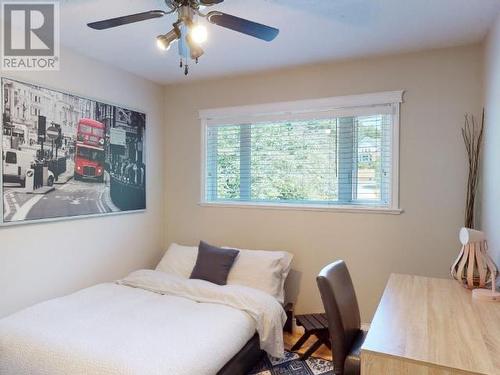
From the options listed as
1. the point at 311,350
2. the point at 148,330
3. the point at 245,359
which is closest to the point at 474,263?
the point at 311,350

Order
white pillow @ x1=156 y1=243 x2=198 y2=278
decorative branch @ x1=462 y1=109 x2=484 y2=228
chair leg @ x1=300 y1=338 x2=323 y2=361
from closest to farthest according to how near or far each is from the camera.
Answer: decorative branch @ x1=462 y1=109 x2=484 y2=228 → chair leg @ x1=300 y1=338 x2=323 y2=361 → white pillow @ x1=156 y1=243 x2=198 y2=278

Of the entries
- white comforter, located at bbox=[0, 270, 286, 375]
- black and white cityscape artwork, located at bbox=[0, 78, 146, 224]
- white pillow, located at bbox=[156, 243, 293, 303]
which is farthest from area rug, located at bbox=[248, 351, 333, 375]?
black and white cityscape artwork, located at bbox=[0, 78, 146, 224]

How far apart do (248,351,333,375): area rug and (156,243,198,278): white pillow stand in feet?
3.44

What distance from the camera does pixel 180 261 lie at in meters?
3.22

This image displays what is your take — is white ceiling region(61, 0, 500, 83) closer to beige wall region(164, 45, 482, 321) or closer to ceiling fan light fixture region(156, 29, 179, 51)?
beige wall region(164, 45, 482, 321)

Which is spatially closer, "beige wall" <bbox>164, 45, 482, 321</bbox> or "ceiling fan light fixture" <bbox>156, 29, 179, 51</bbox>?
"ceiling fan light fixture" <bbox>156, 29, 179, 51</bbox>

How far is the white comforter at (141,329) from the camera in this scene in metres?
1.66

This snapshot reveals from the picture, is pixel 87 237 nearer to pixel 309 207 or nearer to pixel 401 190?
pixel 309 207

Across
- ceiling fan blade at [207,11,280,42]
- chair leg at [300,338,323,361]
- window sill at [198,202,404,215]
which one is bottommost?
chair leg at [300,338,323,361]

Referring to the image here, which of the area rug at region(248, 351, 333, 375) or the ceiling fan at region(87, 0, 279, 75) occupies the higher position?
the ceiling fan at region(87, 0, 279, 75)

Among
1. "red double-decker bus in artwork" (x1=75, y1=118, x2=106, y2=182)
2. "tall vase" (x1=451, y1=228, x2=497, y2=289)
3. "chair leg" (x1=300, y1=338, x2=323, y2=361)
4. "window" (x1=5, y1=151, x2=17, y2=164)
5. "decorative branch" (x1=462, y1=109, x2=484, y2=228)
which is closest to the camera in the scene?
"tall vase" (x1=451, y1=228, x2=497, y2=289)

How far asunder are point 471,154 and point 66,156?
3154mm

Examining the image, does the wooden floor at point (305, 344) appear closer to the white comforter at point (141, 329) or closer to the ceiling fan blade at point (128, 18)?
the white comforter at point (141, 329)

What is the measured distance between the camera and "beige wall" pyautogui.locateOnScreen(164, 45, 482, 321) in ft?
8.50
